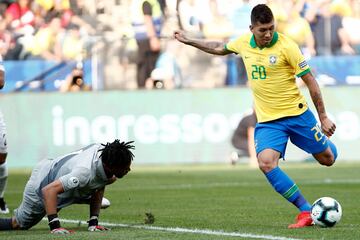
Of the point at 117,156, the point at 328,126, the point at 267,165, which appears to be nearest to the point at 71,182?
the point at 117,156

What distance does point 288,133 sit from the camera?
9.44m

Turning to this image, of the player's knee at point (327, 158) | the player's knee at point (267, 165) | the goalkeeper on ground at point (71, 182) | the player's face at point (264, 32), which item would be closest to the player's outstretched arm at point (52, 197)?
the goalkeeper on ground at point (71, 182)

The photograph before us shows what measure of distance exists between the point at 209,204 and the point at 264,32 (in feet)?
11.6

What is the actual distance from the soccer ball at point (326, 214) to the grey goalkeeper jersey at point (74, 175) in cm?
186

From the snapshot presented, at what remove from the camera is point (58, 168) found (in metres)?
8.73

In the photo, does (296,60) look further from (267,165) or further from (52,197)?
(52,197)

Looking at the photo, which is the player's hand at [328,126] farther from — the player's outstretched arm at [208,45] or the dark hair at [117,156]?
the dark hair at [117,156]

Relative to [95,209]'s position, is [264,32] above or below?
above

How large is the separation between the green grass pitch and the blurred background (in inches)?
43.5

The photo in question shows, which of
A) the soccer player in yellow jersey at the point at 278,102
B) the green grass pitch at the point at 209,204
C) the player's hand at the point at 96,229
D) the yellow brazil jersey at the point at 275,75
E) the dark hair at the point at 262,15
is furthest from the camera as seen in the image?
the yellow brazil jersey at the point at 275,75

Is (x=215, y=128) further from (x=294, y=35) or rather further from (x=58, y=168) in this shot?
(x=58, y=168)

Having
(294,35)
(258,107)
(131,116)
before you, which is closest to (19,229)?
(258,107)

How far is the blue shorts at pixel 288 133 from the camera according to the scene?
30.6 ft

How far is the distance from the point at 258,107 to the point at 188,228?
142 centimetres
